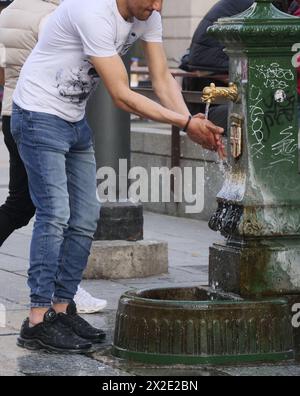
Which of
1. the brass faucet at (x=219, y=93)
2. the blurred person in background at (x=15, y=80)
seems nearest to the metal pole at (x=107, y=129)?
the blurred person in background at (x=15, y=80)

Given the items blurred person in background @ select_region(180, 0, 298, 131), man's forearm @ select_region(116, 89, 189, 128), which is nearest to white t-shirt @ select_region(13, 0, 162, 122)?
man's forearm @ select_region(116, 89, 189, 128)

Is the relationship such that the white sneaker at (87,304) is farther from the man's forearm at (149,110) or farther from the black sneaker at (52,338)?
the man's forearm at (149,110)

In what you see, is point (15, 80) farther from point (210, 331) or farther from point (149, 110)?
point (210, 331)

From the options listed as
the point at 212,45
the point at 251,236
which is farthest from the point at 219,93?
the point at 212,45

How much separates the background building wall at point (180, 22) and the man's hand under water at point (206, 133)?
80.3ft

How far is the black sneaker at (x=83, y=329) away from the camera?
5.93 metres

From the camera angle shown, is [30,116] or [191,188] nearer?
[30,116]

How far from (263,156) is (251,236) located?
0.36 meters

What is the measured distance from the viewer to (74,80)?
5746 mm

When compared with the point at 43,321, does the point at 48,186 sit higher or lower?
higher

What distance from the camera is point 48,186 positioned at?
18.8ft

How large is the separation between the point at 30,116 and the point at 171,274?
94.6 inches
